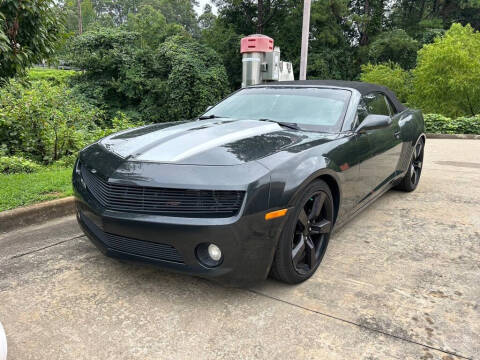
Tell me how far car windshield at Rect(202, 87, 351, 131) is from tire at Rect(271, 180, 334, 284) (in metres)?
0.73

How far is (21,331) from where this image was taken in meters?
2.10

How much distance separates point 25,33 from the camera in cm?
374

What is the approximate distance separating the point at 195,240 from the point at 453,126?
39.9 feet

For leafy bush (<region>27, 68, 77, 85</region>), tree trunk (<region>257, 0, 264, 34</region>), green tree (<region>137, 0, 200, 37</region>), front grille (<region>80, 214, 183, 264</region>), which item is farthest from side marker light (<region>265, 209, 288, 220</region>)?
A: green tree (<region>137, 0, 200, 37</region>)

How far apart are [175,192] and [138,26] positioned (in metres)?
33.5

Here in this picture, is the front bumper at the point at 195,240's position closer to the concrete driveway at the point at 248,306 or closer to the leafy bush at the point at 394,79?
the concrete driveway at the point at 248,306

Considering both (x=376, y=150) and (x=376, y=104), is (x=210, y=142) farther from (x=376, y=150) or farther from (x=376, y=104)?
(x=376, y=104)

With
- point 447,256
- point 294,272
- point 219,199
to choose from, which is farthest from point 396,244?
point 219,199

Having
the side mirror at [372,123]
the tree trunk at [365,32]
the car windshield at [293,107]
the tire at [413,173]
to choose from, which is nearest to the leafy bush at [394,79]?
the tree trunk at [365,32]

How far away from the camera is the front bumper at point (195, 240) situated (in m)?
2.13

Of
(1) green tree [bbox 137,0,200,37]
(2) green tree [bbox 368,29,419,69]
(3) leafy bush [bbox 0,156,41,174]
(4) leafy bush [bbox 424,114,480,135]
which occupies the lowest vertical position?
(4) leafy bush [bbox 424,114,480,135]

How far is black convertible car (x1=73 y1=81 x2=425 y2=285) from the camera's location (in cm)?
216

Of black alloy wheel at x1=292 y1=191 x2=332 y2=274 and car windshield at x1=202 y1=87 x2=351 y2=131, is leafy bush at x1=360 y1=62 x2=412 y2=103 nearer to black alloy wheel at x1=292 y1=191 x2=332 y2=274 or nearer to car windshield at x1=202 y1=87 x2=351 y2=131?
car windshield at x1=202 y1=87 x2=351 y2=131

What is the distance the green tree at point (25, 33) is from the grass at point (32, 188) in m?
1.09
